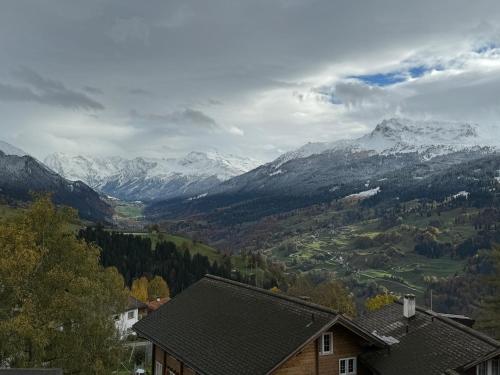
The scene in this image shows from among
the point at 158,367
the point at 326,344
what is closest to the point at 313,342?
the point at 326,344

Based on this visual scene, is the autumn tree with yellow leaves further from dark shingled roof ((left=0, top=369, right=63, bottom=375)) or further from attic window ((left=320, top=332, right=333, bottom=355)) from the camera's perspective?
attic window ((left=320, top=332, right=333, bottom=355))

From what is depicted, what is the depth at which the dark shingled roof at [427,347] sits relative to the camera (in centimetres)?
3145

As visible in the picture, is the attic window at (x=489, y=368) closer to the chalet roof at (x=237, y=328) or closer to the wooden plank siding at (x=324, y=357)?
the chalet roof at (x=237, y=328)

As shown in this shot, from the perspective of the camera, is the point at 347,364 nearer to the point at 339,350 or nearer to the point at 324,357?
the point at 339,350

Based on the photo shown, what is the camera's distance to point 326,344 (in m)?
35.7

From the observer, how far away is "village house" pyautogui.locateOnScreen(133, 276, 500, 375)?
32.3 meters

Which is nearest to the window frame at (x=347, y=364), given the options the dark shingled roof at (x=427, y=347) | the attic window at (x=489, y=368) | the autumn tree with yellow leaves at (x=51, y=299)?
the dark shingled roof at (x=427, y=347)

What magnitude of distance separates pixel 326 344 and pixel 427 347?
6307mm

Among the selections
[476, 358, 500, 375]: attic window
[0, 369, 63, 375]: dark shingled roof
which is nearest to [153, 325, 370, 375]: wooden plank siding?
[476, 358, 500, 375]: attic window

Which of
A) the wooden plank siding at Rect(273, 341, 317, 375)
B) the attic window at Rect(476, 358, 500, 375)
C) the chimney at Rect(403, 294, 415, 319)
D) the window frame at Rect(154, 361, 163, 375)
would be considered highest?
the chimney at Rect(403, 294, 415, 319)

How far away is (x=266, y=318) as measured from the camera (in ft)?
123

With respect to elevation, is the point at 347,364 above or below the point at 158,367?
above

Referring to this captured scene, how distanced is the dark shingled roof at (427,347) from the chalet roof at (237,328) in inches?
64.4

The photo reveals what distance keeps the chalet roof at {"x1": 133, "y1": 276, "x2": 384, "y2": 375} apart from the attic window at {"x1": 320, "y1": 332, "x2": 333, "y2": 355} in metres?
1.64
